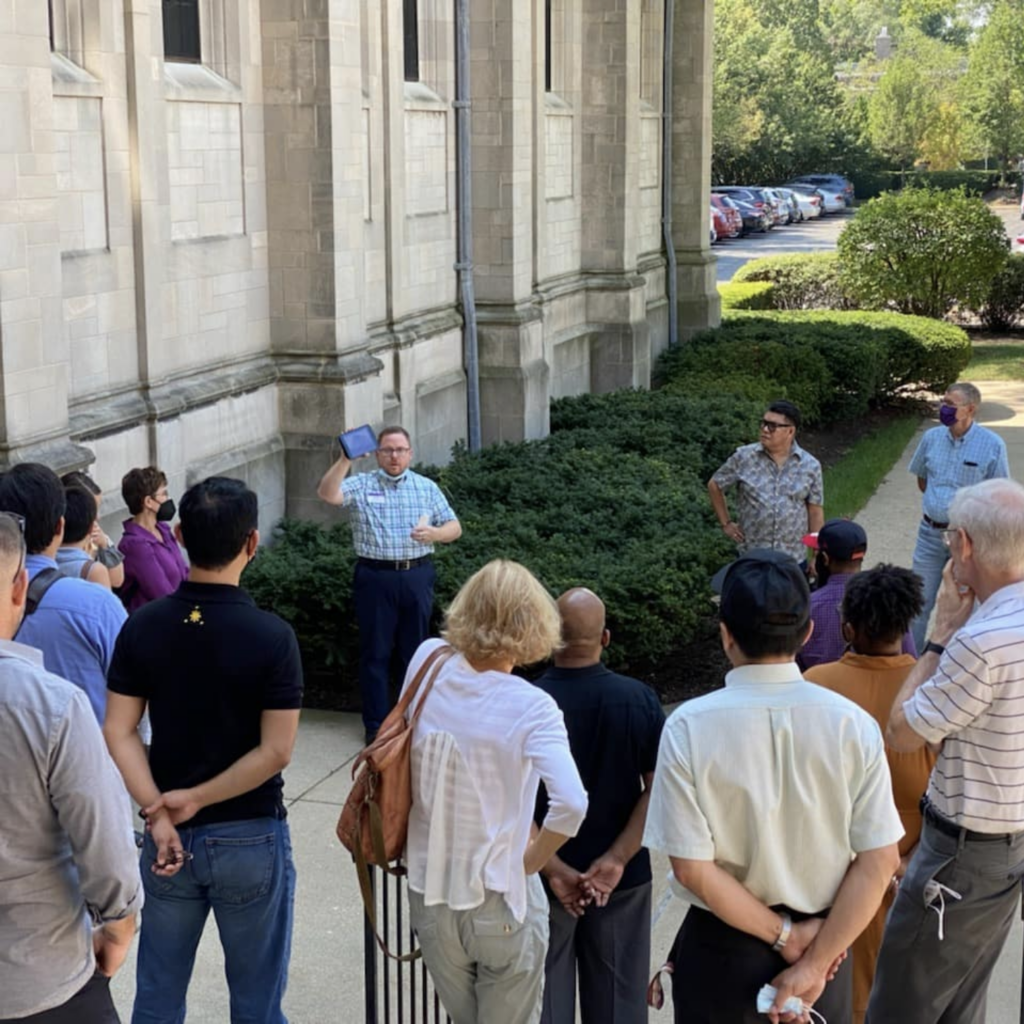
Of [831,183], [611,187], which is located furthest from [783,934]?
[831,183]

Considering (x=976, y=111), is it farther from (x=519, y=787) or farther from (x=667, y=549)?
(x=519, y=787)

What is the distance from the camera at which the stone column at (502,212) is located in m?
16.2

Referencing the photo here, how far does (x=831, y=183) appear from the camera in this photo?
2854 inches

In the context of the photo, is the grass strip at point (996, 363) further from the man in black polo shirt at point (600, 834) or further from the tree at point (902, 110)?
the tree at point (902, 110)

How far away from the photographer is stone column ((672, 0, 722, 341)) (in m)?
24.5

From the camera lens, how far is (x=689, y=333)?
2452 cm

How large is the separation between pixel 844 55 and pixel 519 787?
461 feet

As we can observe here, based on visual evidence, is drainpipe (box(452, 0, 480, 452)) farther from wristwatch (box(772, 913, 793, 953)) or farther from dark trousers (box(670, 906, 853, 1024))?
wristwatch (box(772, 913, 793, 953))

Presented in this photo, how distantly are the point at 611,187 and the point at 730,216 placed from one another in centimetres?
3637

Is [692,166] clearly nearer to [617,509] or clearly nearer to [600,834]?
[617,509]

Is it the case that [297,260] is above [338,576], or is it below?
above

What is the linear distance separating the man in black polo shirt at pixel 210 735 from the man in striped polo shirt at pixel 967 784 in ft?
6.07

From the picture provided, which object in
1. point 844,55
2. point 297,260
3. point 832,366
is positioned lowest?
point 832,366

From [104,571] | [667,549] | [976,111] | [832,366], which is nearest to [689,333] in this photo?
[832,366]
